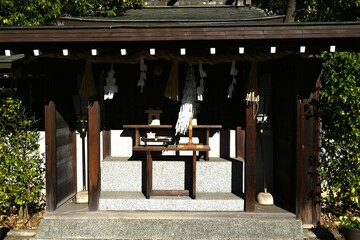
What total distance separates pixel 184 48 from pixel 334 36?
221 centimetres

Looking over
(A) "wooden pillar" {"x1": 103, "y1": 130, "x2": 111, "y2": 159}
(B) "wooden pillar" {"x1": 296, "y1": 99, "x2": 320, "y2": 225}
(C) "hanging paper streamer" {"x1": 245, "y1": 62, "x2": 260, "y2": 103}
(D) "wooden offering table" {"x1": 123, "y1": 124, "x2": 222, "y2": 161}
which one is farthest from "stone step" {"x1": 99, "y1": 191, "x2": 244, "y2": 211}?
(C) "hanging paper streamer" {"x1": 245, "y1": 62, "x2": 260, "y2": 103}

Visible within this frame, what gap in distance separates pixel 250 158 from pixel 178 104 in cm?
220

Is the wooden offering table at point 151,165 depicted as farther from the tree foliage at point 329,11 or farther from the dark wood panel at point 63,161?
the tree foliage at point 329,11

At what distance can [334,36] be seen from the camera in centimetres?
500

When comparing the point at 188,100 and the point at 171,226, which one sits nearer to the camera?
the point at 171,226

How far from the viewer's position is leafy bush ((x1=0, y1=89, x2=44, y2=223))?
20.4 feet

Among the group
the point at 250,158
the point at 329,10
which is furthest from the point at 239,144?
the point at 329,10

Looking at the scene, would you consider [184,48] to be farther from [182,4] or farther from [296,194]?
[182,4]

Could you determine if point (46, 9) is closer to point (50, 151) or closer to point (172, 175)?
point (50, 151)

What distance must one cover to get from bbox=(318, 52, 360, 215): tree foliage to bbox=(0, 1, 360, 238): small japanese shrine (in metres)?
0.26

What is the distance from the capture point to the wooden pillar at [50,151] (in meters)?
6.08

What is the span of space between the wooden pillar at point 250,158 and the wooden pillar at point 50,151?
3.39 metres

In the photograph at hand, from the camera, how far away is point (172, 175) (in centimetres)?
697

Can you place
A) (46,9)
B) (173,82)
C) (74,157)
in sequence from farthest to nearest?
(46,9) → (74,157) → (173,82)
